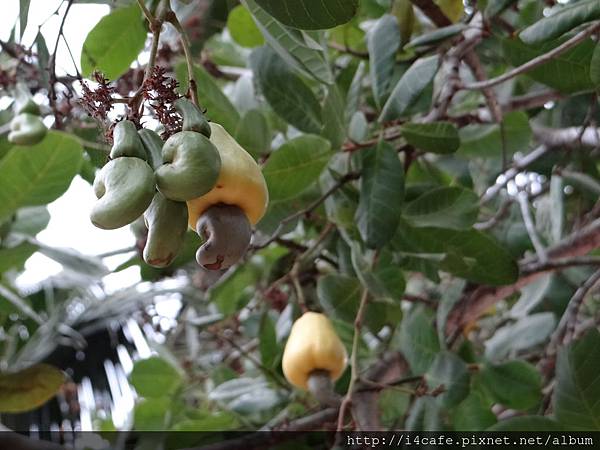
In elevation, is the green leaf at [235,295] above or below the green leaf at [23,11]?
below

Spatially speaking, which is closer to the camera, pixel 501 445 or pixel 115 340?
pixel 501 445

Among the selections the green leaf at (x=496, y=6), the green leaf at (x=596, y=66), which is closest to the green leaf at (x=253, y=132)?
the green leaf at (x=496, y=6)

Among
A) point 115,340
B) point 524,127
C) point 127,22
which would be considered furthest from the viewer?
point 115,340

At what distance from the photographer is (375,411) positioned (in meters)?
1.18

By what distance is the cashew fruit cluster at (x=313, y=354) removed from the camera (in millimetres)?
1039

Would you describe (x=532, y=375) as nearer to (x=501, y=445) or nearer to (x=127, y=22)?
(x=501, y=445)

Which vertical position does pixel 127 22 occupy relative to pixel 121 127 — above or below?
above

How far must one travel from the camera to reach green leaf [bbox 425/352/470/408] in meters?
1.11

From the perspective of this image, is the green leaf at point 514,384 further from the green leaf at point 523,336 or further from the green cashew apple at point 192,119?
the green cashew apple at point 192,119

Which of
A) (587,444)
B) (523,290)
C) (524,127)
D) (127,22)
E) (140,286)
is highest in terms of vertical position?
(127,22)

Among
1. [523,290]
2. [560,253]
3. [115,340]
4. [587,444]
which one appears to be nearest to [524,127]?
[560,253]

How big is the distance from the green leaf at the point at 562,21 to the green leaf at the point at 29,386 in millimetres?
758

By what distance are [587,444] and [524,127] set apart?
23.7 inches

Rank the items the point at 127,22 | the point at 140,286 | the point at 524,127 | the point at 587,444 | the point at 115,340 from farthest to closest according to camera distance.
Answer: the point at 115,340 → the point at 140,286 → the point at 524,127 → the point at 127,22 → the point at 587,444
